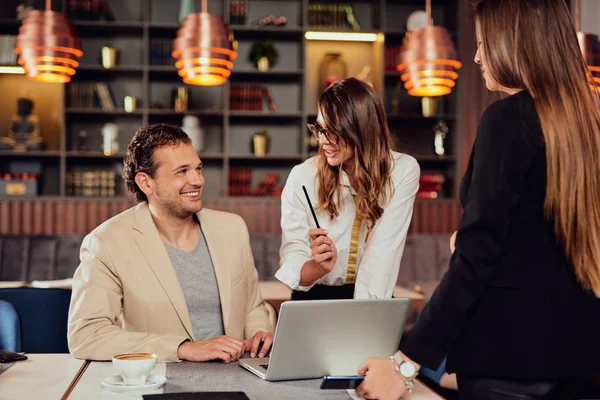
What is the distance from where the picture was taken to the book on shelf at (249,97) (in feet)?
20.0

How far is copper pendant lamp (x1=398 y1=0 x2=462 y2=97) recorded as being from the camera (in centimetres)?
440

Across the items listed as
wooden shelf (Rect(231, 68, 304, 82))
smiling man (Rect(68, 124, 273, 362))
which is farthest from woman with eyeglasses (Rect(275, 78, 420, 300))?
wooden shelf (Rect(231, 68, 304, 82))

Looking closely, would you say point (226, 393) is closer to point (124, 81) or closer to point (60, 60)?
point (60, 60)

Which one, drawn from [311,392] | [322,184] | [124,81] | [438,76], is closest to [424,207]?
[438,76]

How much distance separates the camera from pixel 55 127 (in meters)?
6.16

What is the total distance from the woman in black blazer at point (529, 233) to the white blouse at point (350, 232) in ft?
2.46

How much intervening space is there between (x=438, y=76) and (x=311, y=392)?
11.1 feet

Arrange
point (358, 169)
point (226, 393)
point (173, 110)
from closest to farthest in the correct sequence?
point (226, 393)
point (358, 169)
point (173, 110)

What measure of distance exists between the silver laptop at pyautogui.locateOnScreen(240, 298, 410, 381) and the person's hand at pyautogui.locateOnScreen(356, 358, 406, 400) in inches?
6.1

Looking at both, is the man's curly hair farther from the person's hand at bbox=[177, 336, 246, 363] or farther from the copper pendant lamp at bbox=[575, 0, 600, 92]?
the copper pendant lamp at bbox=[575, 0, 600, 92]

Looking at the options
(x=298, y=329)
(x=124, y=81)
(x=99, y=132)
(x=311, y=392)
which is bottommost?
(x=311, y=392)

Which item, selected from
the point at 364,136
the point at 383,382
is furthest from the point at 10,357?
the point at 364,136

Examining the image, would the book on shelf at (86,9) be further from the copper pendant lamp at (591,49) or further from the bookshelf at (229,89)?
the copper pendant lamp at (591,49)

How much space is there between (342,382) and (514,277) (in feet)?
1.27
